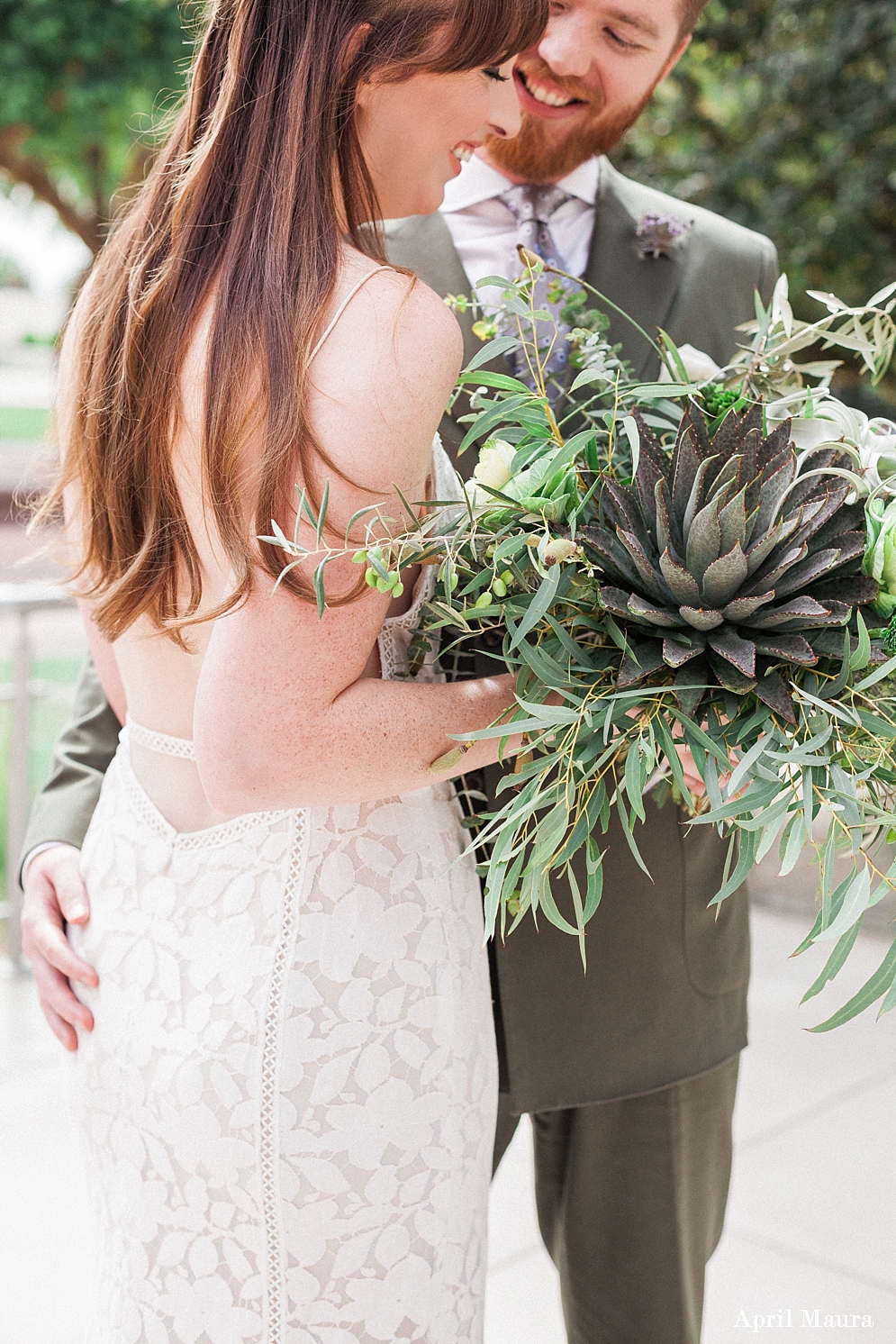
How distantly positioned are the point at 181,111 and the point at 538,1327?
224 cm

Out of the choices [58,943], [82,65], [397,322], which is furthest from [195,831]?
[82,65]

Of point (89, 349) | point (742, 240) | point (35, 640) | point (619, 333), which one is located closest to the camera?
point (89, 349)

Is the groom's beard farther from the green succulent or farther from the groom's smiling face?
the green succulent

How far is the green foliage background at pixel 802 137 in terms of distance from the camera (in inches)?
191

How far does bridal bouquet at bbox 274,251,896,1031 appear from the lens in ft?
3.39

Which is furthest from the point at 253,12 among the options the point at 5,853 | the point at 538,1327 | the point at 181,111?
the point at 5,853

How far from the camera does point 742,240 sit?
1.79m

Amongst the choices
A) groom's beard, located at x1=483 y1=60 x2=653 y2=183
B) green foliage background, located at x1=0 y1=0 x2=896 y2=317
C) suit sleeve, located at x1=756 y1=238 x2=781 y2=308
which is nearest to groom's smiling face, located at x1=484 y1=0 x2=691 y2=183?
groom's beard, located at x1=483 y1=60 x2=653 y2=183

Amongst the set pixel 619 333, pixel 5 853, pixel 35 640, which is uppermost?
pixel 619 333

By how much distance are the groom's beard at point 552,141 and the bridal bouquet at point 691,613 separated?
53 cm

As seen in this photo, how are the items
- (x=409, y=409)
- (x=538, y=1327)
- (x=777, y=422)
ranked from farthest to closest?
(x=538, y=1327) → (x=777, y=422) → (x=409, y=409)

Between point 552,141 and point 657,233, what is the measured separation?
183 mm

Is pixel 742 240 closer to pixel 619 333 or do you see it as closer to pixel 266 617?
pixel 619 333

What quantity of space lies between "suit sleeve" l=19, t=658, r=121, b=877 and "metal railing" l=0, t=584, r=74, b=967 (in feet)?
6.84
